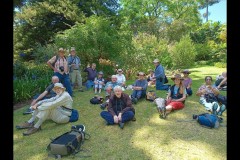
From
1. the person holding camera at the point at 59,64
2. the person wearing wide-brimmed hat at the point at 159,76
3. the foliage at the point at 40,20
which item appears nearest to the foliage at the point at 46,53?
the person holding camera at the point at 59,64

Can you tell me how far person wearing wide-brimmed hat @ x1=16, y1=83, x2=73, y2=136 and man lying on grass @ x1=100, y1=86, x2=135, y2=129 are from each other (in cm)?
94

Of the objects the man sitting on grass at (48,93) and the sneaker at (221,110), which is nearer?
the sneaker at (221,110)

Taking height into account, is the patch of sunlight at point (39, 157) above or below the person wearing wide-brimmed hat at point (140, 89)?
below

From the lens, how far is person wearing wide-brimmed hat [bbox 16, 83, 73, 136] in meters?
5.78

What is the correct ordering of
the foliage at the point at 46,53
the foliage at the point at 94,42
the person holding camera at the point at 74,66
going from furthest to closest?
the foliage at the point at 46,53, the foliage at the point at 94,42, the person holding camera at the point at 74,66

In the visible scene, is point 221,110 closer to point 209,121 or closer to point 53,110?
point 209,121

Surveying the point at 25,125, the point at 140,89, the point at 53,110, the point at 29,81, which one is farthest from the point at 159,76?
the point at 25,125

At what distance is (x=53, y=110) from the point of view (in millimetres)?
5945

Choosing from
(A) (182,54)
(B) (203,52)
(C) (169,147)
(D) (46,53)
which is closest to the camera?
(C) (169,147)

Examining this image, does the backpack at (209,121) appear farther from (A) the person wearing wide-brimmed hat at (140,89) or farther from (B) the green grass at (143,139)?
(A) the person wearing wide-brimmed hat at (140,89)

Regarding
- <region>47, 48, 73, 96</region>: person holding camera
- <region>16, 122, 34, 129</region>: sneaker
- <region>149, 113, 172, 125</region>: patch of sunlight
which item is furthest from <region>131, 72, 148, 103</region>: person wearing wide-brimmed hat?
<region>16, 122, 34, 129</region>: sneaker

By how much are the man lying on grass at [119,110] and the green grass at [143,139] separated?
0.18m

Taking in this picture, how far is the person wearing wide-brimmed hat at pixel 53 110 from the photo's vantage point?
5777mm

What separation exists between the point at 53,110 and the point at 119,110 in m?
1.61
